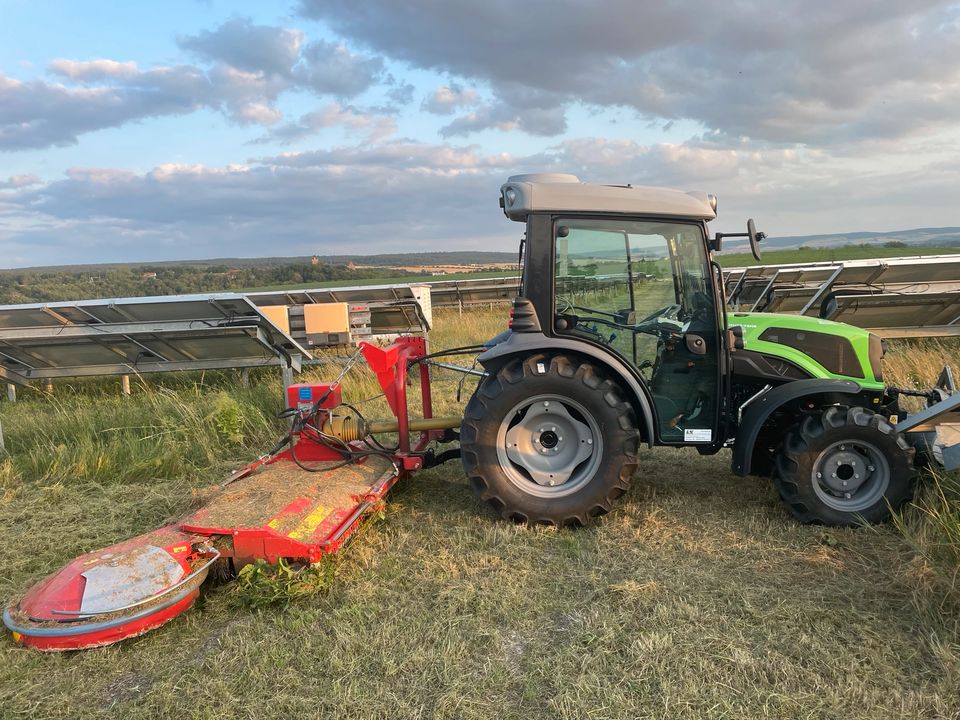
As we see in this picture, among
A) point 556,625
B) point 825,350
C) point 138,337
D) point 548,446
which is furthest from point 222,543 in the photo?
point 138,337

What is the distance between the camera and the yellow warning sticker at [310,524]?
3.70 m

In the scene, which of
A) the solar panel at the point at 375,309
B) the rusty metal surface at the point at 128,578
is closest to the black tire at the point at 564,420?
the rusty metal surface at the point at 128,578

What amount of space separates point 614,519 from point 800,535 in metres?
1.13

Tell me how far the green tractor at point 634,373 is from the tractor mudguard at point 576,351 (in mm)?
10

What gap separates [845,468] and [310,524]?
131 inches

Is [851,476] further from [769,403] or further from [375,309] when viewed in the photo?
[375,309]

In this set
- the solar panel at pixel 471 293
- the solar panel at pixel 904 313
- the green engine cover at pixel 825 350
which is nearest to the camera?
the green engine cover at pixel 825 350

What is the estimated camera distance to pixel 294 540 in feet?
11.8

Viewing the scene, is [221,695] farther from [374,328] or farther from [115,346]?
[374,328]

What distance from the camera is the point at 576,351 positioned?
4336 mm

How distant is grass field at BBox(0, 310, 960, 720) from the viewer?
2693 mm

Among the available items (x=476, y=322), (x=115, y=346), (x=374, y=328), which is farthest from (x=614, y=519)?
(x=476, y=322)

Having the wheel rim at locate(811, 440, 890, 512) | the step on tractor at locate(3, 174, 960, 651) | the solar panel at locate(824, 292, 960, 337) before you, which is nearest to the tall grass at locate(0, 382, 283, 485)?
the step on tractor at locate(3, 174, 960, 651)

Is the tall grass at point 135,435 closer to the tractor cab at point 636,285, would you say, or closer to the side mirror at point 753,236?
the tractor cab at point 636,285
